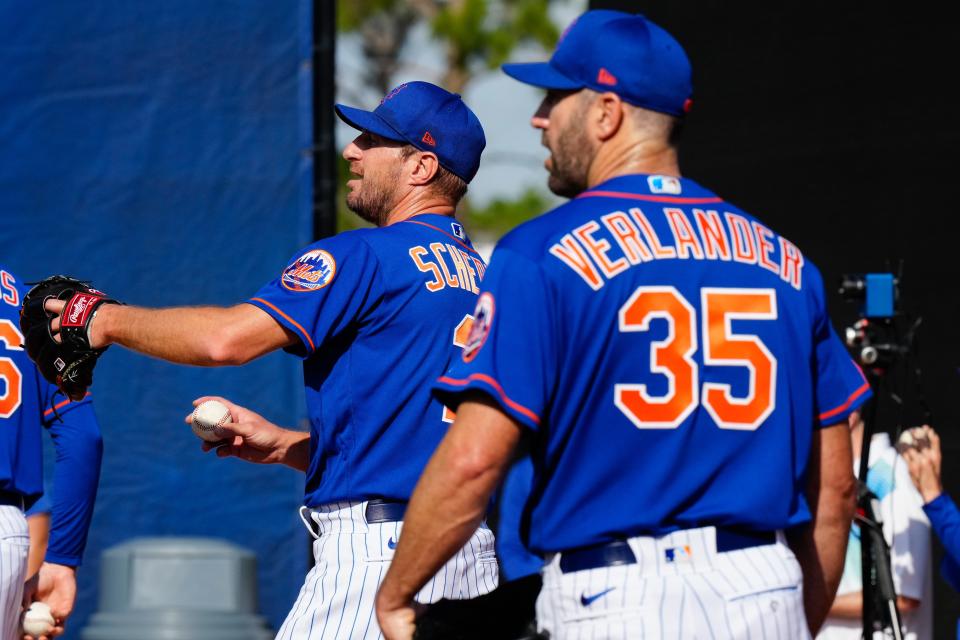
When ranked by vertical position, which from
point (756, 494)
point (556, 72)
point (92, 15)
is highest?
point (92, 15)

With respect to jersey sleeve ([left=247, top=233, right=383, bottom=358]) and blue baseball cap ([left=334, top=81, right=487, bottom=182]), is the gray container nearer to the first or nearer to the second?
blue baseball cap ([left=334, top=81, right=487, bottom=182])

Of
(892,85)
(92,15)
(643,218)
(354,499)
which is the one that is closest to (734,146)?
(892,85)

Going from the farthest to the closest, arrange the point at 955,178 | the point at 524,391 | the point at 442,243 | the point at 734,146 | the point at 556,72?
the point at 734,146 → the point at 955,178 → the point at 442,243 → the point at 556,72 → the point at 524,391

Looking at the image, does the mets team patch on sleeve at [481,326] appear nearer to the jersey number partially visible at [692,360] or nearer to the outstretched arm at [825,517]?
the jersey number partially visible at [692,360]

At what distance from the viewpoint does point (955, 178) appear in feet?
17.9

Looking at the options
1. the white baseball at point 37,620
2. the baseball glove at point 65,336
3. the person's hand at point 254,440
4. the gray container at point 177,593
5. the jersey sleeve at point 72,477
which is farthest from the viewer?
the gray container at point 177,593

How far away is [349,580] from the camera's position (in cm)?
338

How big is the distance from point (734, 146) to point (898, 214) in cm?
85

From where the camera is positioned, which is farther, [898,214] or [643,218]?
[898,214]

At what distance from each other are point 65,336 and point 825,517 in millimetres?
1660

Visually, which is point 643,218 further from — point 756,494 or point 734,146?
point 734,146

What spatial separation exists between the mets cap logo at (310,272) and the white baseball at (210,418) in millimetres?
452

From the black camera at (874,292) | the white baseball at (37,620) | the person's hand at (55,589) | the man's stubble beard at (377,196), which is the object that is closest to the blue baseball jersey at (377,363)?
the man's stubble beard at (377,196)

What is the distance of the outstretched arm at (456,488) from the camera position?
2.35m
